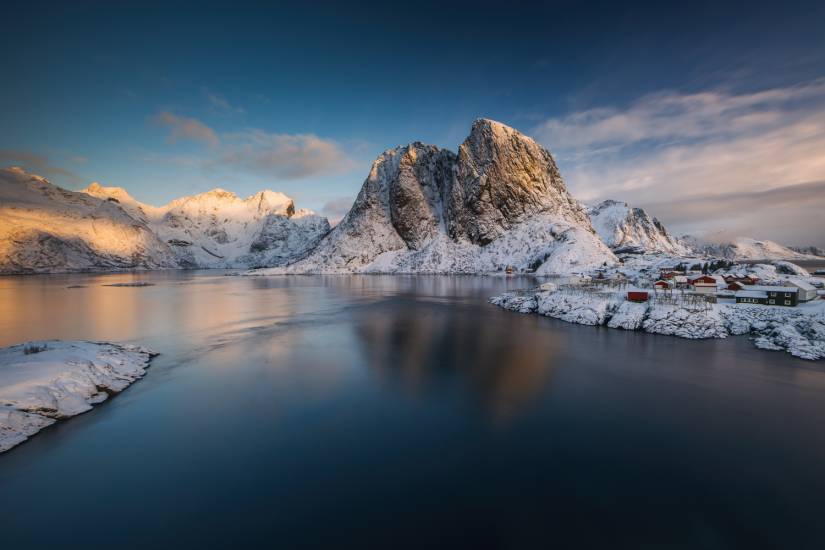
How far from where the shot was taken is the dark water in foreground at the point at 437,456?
299 inches

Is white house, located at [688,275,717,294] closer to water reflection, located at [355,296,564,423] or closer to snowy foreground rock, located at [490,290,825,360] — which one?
snowy foreground rock, located at [490,290,825,360]

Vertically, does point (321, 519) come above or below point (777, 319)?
below

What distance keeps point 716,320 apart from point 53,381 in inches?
1633

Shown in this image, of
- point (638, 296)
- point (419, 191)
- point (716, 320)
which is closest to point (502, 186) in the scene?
point (419, 191)

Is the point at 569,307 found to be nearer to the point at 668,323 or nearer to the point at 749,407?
the point at 668,323

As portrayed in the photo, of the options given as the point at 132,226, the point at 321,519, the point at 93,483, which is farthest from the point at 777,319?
the point at 132,226

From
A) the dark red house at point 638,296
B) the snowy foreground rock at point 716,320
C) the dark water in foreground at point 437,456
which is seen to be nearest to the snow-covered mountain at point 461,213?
the dark red house at point 638,296

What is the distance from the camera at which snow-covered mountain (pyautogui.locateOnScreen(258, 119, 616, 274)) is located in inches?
4398

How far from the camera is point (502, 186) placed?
117 meters

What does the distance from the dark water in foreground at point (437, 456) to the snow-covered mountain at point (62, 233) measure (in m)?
149

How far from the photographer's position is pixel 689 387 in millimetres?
16359

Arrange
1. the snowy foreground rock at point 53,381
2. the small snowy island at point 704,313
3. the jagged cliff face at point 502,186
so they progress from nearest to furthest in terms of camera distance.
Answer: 1. the snowy foreground rock at point 53,381
2. the small snowy island at point 704,313
3. the jagged cliff face at point 502,186

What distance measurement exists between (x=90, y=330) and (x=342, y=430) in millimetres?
29382

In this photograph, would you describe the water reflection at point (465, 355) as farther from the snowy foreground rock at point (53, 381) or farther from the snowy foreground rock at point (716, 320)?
the snowy foreground rock at point (53, 381)
